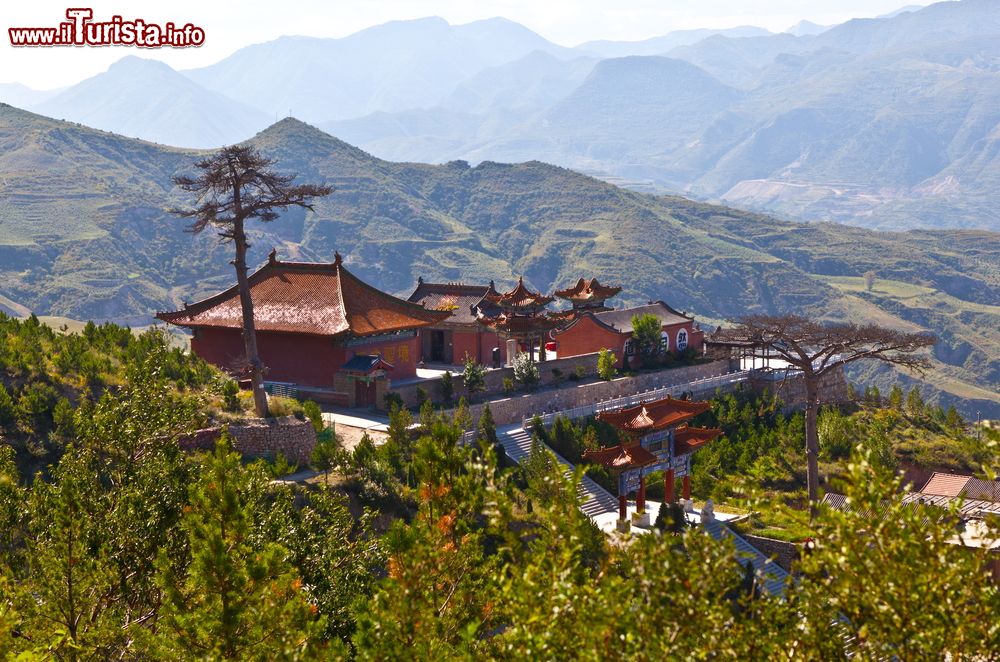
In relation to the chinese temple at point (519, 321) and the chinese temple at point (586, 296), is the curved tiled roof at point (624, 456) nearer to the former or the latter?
the chinese temple at point (519, 321)

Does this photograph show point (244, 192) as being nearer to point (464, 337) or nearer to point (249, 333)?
point (249, 333)

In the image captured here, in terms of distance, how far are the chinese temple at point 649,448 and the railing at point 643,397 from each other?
5.21m

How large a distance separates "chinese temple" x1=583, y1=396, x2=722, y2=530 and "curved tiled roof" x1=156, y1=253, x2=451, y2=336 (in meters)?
Answer: 10.6

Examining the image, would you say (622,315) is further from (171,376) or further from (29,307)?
(29,307)

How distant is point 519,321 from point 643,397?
6509 millimetres

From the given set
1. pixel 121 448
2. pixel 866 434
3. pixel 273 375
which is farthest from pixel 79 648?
pixel 866 434

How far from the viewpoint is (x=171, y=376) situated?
32.2 meters

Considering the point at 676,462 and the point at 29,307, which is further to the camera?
the point at 29,307

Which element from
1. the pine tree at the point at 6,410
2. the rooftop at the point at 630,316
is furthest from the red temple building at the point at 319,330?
the pine tree at the point at 6,410

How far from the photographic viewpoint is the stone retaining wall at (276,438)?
1189 inches

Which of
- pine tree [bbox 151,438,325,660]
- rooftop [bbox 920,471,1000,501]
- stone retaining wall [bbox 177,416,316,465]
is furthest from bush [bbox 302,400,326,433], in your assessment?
rooftop [bbox 920,471,1000,501]

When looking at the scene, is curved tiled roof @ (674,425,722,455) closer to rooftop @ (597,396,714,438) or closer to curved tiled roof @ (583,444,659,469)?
rooftop @ (597,396,714,438)

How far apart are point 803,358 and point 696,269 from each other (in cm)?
16481

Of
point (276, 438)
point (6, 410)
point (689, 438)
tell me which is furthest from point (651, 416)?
point (6, 410)
